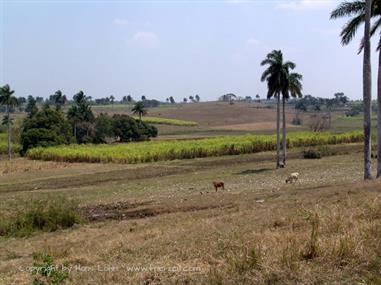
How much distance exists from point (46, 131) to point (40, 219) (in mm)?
78616

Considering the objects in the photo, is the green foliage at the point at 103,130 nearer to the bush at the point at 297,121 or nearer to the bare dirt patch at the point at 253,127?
the bare dirt patch at the point at 253,127

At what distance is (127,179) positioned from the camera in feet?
157

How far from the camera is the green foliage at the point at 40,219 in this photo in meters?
19.5

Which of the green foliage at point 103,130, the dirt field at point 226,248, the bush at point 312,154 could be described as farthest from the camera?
the green foliage at point 103,130

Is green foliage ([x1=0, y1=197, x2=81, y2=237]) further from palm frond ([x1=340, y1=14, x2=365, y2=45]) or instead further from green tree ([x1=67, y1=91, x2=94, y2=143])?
green tree ([x1=67, y1=91, x2=94, y2=143])

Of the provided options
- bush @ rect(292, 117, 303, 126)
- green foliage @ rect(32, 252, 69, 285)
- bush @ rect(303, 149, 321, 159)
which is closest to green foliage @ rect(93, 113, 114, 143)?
bush @ rect(303, 149, 321, 159)

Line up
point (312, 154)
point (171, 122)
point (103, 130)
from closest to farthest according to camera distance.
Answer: point (312, 154)
point (103, 130)
point (171, 122)

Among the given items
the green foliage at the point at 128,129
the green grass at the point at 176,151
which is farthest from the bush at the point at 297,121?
the green grass at the point at 176,151

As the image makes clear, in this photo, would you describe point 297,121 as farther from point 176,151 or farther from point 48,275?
point 48,275

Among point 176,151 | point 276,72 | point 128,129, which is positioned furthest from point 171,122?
point 276,72

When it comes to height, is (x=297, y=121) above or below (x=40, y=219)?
below

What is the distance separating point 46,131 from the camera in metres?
95.5

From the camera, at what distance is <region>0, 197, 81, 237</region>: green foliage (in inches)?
766

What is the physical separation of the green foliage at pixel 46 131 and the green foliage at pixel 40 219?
74.5 m
